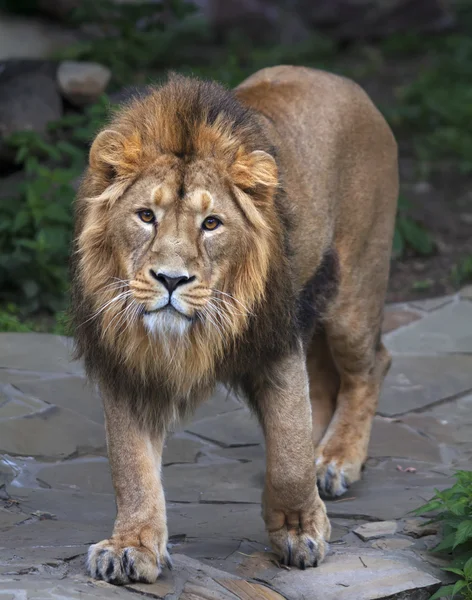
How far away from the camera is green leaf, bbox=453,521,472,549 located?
334cm

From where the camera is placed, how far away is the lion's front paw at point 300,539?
3414 millimetres

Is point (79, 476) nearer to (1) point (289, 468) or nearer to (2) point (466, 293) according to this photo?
(1) point (289, 468)

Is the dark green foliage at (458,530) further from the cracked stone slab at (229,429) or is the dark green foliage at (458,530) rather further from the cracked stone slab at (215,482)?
the cracked stone slab at (229,429)

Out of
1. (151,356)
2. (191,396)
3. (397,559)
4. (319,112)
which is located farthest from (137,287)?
(319,112)

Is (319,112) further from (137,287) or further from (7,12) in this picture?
(7,12)

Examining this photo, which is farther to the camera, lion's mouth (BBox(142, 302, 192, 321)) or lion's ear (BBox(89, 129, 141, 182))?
lion's ear (BBox(89, 129, 141, 182))

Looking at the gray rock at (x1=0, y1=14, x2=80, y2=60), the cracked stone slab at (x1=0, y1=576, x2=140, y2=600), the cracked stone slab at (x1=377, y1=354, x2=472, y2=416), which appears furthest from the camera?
the gray rock at (x1=0, y1=14, x2=80, y2=60)

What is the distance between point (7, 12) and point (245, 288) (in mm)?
4759

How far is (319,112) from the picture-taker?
4.25m

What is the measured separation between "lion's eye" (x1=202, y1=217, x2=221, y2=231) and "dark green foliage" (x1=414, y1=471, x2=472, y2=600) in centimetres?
112

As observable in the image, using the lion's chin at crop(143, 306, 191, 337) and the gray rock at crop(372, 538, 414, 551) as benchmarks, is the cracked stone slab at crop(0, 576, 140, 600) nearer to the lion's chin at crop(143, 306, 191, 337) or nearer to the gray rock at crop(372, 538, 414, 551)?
the lion's chin at crop(143, 306, 191, 337)

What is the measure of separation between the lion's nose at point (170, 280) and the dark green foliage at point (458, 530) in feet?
3.71

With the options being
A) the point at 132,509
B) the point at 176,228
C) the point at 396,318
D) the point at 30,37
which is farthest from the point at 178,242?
the point at 30,37

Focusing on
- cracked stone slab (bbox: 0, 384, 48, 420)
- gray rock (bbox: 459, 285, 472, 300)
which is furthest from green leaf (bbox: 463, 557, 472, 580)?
gray rock (bbox: 459, 285, 472, 300)
